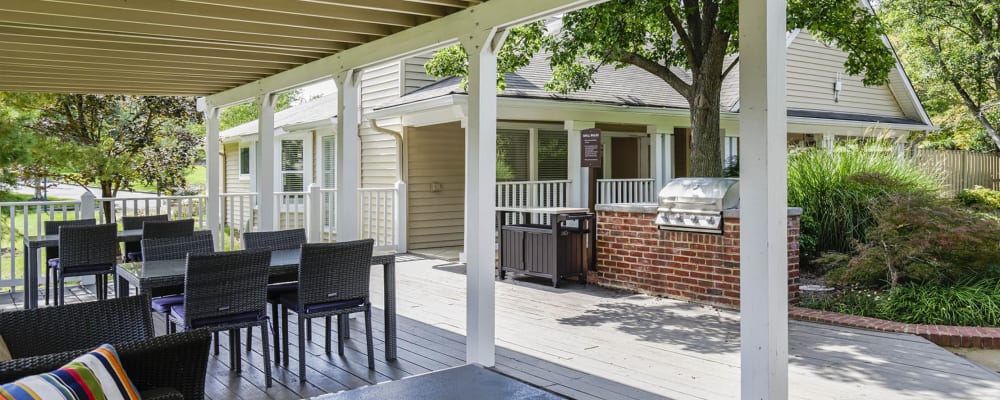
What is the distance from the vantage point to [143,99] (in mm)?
14844

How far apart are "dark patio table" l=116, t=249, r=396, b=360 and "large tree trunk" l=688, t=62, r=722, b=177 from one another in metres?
5.52

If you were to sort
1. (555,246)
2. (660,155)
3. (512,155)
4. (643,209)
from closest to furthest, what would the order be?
(643,209) < (555,246) < (512,155) < (660,155)

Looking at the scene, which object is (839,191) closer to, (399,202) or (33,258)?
(399,202)

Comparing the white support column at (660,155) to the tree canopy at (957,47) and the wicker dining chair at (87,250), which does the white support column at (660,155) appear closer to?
the wicker dining chair at (87,250)

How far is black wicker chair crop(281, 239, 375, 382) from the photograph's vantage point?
484cm

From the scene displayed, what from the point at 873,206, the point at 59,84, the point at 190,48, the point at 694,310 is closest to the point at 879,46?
the point at 873,206

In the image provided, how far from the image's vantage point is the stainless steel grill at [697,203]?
23.9 feet

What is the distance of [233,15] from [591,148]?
5.65 metres

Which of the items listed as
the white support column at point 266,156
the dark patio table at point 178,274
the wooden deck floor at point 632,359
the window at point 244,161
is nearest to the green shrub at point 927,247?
the wooden deck floor at point 632,359

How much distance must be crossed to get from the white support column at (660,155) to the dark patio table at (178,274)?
8.77 metres

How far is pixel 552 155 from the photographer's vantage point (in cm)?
1374

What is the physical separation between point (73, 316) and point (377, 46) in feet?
11.9

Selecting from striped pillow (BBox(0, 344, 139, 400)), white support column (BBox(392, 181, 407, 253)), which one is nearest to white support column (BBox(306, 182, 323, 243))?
white support column (BBox(392, 181, 407, 253))

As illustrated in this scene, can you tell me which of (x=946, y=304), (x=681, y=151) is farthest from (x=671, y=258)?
(x=681, y=151)
